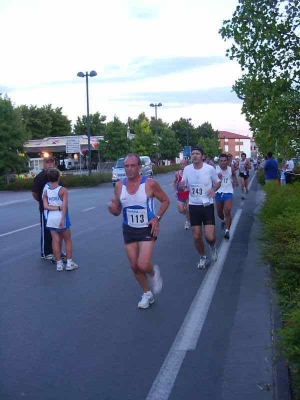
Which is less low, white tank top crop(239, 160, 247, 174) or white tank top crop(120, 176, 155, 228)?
white tank top crop(120, 176, 155, 228)

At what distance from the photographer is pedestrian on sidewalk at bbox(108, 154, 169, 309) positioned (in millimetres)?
6676

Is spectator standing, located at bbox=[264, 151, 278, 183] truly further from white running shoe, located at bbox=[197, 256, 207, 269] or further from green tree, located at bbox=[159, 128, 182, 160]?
green tree, located at bbox=[159, 128, 182, 160]

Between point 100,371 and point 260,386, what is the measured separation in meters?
1.31

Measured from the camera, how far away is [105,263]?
9.79 meters

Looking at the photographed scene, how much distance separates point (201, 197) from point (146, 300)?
2.66 meters

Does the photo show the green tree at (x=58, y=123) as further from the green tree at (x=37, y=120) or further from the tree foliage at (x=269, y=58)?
the tree foliage at (x=269, y=58)

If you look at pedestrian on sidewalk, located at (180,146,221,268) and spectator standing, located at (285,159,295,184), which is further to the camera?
spectator standing, located at (285,159,295,184)

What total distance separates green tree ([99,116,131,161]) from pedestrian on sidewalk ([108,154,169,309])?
54754 millimetres

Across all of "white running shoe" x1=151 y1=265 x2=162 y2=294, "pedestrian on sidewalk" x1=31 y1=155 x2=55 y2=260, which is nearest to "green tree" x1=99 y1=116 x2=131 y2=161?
"pedestrian on sidewalk" x1=31 y1=155 x2=55 y2=260

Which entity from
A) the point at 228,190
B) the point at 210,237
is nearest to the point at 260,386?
the point at 210,237

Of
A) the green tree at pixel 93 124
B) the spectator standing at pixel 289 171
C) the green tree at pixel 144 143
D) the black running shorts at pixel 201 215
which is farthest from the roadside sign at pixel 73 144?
the green tree at pixel 93 124

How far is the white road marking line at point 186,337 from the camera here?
450 centimetres

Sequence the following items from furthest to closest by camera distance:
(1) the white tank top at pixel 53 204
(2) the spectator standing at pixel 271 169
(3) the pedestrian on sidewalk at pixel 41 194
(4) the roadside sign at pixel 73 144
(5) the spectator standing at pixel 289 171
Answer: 1. (4) the roadside sign at pixel 73 144
2. (5) the spectator standing at pixel 289 171
3. (2) the spectator standing at pixel 271 169
4. (3) the pedestrian on sidewalk at pixel 41 194
5. (1) the white tank top at pixel 53 204

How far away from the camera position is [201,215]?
909 centimetres
